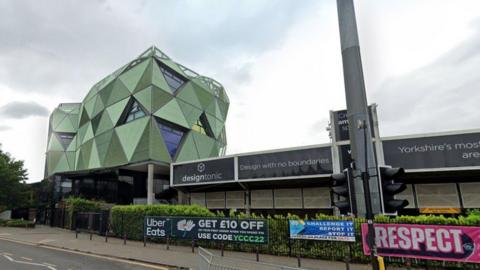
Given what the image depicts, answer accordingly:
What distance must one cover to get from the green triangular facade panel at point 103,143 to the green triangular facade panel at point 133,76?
5.45 m

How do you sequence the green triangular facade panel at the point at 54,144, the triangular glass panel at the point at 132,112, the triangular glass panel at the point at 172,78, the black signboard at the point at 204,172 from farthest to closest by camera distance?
the green triangular facade panel at the point at 54,144, the triangular glass panel at the point at 172,78, the triangular glass panel at the point at 132,112, the black signboard at the point at 204,172

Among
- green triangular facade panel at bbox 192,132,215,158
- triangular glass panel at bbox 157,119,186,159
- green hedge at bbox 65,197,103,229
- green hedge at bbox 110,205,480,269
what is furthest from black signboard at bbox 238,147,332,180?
green triangular facade panel at bbox 192,132,215,158

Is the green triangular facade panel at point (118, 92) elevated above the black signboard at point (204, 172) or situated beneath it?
elevated above

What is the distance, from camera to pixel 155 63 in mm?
33281

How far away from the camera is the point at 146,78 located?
107 ft

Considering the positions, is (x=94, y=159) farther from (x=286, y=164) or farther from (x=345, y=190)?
(x=345, y=190)

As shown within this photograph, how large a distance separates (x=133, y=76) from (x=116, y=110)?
4.27 meters

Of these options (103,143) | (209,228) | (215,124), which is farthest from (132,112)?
(209,228)

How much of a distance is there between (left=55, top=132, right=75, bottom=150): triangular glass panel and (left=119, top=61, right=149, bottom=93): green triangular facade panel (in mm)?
25766

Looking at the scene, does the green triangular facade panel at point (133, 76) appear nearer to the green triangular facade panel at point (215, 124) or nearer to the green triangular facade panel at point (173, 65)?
the green triangular facade panel at point (173, 65)

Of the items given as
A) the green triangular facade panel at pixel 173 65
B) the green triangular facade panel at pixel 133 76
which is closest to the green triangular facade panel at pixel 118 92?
the green triangular facade panel at pixel 133 76

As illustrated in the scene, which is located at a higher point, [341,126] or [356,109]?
[341,126]

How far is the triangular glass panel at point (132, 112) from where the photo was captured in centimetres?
3272

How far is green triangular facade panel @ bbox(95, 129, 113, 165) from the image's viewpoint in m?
33.9
